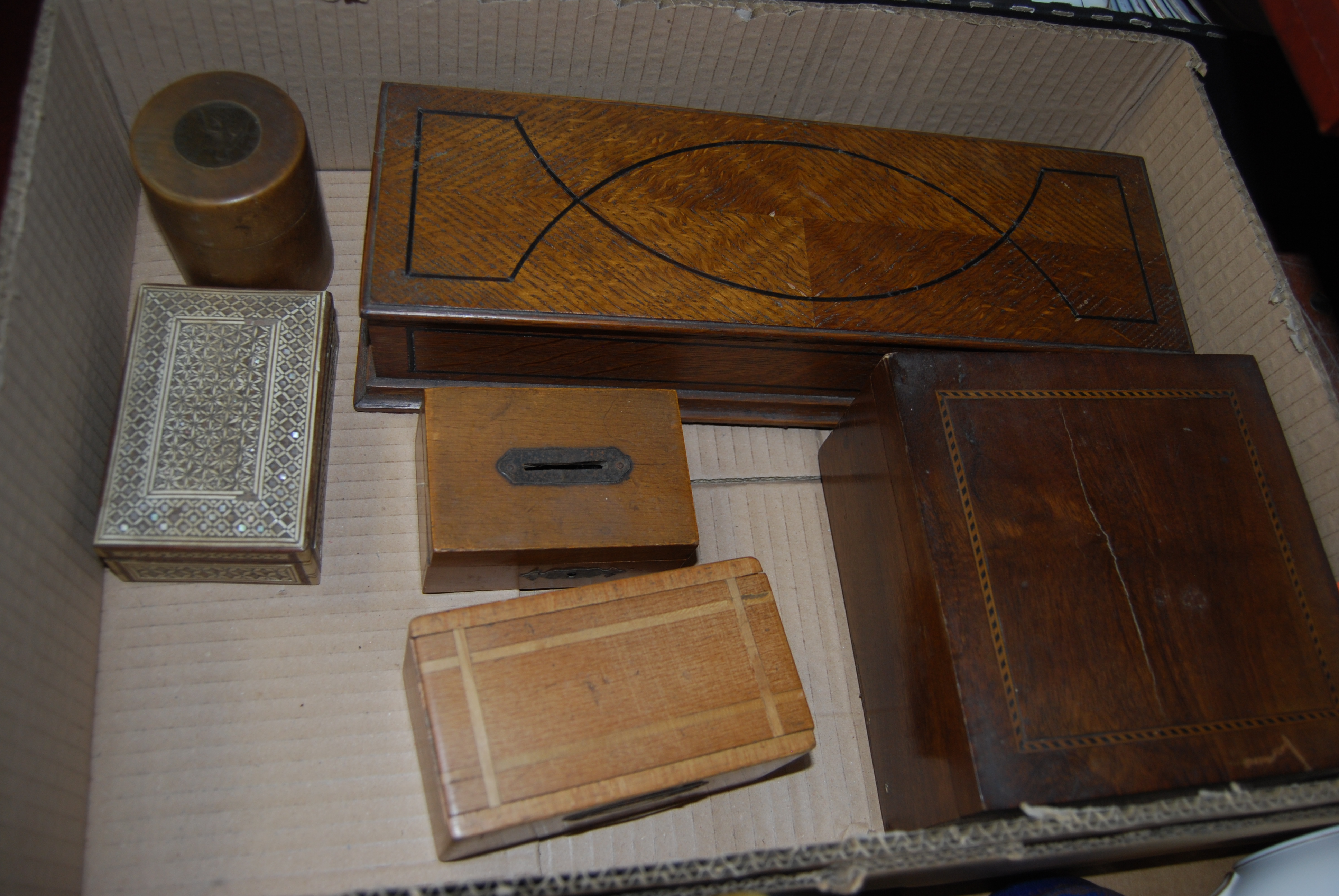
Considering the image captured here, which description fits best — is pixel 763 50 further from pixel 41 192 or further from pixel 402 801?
pixel 402 801

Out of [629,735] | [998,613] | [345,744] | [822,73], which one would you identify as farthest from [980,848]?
[822,73]

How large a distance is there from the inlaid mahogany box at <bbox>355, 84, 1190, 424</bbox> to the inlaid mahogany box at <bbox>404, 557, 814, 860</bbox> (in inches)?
11.3

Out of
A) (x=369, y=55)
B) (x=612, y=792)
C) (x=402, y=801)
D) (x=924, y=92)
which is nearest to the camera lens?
(x=612, y=792)

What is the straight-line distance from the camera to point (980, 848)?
80cm

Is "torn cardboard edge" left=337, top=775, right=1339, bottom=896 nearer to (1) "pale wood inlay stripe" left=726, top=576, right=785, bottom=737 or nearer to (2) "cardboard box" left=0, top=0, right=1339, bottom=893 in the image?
(2) "cardboard box" left=0, top=0, right=1339, bottom=893

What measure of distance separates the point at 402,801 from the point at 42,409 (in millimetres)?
529

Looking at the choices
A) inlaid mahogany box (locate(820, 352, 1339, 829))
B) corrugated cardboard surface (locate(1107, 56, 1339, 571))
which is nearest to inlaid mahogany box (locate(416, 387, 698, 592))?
inlaid mahogany box (locate(820, 352, 1339, 829))

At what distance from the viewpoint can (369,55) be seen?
3.55 ft

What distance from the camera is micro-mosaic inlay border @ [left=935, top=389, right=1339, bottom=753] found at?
0.86m

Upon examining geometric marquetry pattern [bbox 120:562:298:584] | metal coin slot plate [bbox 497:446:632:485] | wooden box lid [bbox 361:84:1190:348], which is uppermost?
wooden box lid [bbox 361:84:1190:348]

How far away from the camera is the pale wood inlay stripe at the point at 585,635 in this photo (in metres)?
0.84

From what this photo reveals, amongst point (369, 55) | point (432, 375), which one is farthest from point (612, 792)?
point (369, 55)

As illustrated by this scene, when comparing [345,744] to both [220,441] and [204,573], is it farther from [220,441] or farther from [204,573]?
[220,441]

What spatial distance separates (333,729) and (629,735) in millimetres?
358
